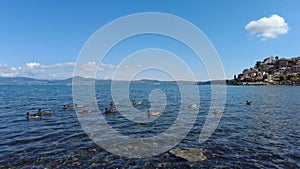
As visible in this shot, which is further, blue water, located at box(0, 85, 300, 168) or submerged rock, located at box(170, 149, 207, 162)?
submerged rock, located at box(170, 149, 207, 162)

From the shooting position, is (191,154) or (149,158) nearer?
(149,158)

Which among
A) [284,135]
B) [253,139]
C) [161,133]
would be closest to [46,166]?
[161,133]

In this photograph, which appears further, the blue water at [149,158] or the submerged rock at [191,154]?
the submerged rock at [191,154]

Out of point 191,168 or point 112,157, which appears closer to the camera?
point 191,168

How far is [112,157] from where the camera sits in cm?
1485

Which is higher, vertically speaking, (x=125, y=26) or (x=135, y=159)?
(x=125, y=26)

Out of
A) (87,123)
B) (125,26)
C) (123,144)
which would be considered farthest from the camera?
(87,123)

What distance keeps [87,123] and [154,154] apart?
43.3 ft

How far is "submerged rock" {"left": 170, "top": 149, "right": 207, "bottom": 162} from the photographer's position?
1447 cm

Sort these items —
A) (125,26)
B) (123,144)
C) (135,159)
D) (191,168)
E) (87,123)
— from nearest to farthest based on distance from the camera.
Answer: (191,168)
(135,159)
(123,144)
(125,26)
(87,123)

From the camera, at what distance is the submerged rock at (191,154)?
14.5 metres

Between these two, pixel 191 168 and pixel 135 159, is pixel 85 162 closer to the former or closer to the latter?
pixel 135 159

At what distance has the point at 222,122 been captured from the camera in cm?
2686

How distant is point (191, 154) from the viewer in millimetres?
15336
